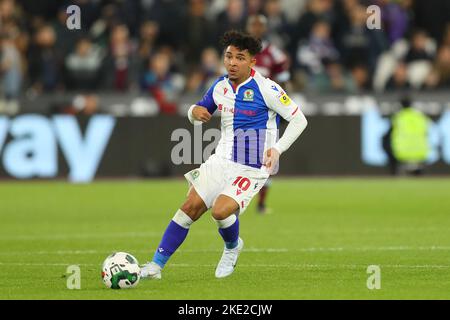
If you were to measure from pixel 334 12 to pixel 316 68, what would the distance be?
136 centimetres

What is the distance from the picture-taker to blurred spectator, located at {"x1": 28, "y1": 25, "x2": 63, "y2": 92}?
23.2 metres

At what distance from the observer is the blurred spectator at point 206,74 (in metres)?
23.2

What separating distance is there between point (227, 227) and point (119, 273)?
1.15m

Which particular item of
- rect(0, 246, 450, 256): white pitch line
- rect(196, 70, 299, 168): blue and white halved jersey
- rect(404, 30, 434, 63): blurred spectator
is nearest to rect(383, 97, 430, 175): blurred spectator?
rect(404, 30, 434, 63): blurred spectator

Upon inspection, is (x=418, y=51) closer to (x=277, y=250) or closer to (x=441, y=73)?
(x=441, y=73)

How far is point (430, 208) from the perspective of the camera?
16969 mm

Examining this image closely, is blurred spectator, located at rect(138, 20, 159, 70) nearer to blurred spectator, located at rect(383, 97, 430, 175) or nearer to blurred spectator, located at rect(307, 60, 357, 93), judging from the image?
blurred spectator, located at rect(307, 60, 357, 93)

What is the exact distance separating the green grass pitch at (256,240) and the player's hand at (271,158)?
92cm

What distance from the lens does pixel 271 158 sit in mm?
9750

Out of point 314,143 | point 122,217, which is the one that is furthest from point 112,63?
point 122,217

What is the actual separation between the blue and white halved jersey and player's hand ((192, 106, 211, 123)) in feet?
0.58

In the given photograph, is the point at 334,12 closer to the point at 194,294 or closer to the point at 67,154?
the point at 67,154

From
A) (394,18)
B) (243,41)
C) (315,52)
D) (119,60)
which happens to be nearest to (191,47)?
(119,60)
